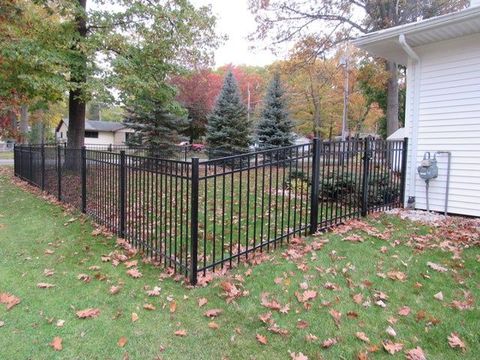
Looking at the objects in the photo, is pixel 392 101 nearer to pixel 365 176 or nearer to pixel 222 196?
pixel 365 176

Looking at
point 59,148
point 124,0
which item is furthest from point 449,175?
point 124,0

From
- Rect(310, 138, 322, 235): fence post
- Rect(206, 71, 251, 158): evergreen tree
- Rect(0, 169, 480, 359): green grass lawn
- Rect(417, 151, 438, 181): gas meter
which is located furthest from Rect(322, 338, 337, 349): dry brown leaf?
Rect(206, 71, 251, 158): evergreen tree

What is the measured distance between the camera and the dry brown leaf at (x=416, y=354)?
2412mm

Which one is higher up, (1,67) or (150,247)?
(1,67)

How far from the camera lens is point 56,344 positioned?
2.67 metres

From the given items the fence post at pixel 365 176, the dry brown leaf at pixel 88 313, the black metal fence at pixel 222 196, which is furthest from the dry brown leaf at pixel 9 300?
the fence post at pixel 365 176

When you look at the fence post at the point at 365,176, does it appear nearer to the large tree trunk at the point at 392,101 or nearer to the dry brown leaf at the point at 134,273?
the dry brown leaf at the point at 134,273

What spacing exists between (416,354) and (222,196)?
→ 2.43 m

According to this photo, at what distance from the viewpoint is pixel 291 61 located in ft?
54.3

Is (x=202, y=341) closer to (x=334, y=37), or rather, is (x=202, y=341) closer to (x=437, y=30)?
(x=437, y=30)

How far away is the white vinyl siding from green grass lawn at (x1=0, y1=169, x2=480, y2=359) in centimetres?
199

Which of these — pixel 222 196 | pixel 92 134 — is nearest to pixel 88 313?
pixel 222 196

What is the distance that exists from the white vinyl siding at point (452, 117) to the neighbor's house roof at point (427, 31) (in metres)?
0.23

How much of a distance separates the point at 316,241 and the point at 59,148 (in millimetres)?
6266
